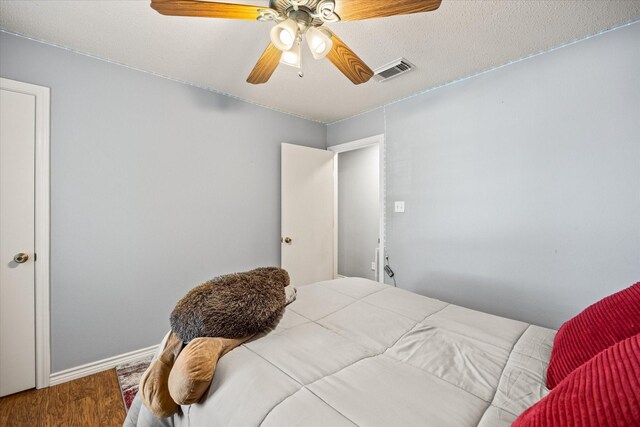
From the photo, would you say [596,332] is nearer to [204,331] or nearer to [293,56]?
[204,331]

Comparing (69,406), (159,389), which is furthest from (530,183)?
(69,406)

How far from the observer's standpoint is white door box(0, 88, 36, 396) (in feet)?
5.83

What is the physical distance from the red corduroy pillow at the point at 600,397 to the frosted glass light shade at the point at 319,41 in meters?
1.53

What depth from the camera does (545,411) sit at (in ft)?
1.76

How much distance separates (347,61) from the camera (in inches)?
62.7

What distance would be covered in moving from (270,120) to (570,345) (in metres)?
3.05

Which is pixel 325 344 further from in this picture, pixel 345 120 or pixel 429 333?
pixel 345 120

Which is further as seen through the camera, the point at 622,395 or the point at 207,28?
the point at 207,28

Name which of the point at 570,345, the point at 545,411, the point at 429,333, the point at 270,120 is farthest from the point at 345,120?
the point at 545,411

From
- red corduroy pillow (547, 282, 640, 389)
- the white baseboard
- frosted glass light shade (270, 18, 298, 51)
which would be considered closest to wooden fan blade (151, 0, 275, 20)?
frosted glass light shade (270, 18, 298, 51)

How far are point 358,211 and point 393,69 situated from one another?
2.50 m

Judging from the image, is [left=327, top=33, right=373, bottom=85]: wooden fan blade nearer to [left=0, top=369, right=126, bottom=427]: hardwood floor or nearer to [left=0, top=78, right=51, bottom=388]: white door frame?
[left=0, top=78, right=51, bottom=388]: white door frame

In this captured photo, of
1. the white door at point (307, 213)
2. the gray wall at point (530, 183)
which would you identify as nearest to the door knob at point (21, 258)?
the white door at point (307, 213)

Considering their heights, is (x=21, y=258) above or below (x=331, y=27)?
below
